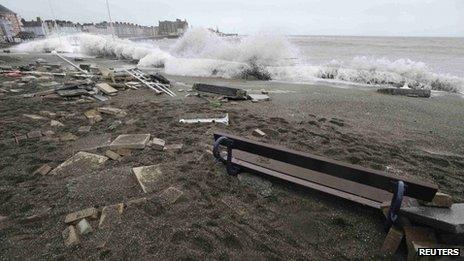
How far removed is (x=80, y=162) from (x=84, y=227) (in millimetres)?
1682

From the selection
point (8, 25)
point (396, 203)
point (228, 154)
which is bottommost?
point (228, 154)

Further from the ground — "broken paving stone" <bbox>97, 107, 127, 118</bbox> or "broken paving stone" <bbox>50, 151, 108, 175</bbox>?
"broken paving stone" <bbox>50, 151, 108, 175</bbox>

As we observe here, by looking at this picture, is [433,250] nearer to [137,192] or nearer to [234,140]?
[234,140]

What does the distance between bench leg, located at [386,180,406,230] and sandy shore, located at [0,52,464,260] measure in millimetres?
367

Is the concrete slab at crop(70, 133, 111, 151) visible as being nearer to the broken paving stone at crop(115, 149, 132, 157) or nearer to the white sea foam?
the broken paving stone at crop(115, 149, 132, 157)

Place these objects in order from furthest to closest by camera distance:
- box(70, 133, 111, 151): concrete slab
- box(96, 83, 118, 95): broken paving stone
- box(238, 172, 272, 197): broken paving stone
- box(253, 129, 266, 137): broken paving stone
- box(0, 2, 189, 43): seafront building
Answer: box(0, 2, 189, 43): seafront building < box(96, 83, 118, 95): broken paving stone < box(253, 129, 266, 137): broken paving stone < box(70, 133, 111, 151): concrete slab < box(238, 172, 272, 197): broken paving stone

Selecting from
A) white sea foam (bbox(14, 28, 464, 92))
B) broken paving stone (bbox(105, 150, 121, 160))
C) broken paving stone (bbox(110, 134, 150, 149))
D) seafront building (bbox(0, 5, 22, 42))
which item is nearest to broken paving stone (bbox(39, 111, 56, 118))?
broken paving stone (bbox(110, 134, 150, 149))

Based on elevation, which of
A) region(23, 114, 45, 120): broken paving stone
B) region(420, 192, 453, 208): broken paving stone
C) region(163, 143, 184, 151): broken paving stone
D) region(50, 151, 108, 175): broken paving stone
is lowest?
region(23, 114, 45, 120): broken paving stone

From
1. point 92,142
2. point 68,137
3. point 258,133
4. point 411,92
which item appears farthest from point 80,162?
point 411,92

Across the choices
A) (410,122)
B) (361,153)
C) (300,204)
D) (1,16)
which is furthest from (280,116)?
(1,16)

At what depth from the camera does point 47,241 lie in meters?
2.54

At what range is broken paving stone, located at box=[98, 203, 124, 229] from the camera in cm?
274

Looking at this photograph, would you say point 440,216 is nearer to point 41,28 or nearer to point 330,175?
point 330,175

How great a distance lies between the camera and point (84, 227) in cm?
Result: 266
